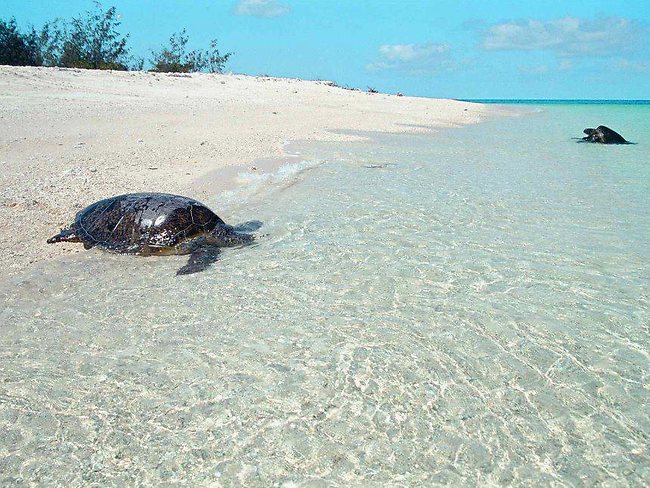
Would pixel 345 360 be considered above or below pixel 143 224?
below

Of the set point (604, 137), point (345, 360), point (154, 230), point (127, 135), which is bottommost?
point (345, 360)

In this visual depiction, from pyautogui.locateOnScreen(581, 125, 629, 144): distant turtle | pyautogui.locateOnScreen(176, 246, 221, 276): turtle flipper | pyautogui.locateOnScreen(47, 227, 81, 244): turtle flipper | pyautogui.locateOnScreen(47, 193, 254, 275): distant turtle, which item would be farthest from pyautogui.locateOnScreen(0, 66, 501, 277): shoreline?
pyautogui.locateOnScreen(581, 125, 629, 144): distant turtle

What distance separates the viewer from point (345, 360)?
387 cm

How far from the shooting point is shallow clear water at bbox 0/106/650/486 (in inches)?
115

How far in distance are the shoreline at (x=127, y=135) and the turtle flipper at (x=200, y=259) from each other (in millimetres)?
1467

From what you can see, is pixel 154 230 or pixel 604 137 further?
pixel 604 137

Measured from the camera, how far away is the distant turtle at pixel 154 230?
20.2 ft

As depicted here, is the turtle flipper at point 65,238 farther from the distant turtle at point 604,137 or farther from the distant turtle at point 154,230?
the distant turtle at point 604,137

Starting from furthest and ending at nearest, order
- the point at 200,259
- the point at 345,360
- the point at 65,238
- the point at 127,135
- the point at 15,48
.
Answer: the point at 15,48, the point at 127,135, the point at 65,238, the point at 200,259, the point at 345,360

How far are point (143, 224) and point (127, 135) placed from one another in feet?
24.7

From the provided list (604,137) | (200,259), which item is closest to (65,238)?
(200,259)

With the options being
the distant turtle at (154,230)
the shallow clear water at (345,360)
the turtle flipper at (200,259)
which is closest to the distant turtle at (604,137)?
the shallow clear water at (345,360)

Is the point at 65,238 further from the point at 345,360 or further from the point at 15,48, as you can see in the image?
the point at 15,48

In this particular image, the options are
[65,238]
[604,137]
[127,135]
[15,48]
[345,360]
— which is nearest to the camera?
[345,360]
